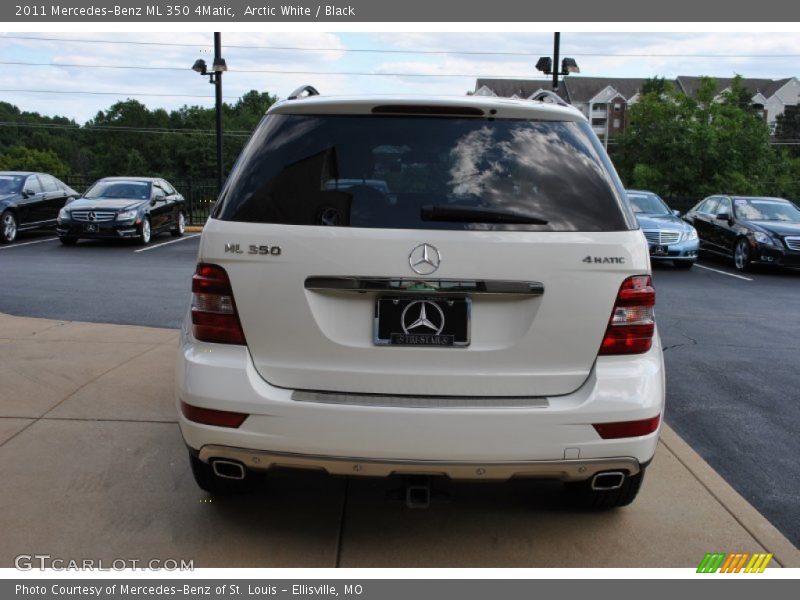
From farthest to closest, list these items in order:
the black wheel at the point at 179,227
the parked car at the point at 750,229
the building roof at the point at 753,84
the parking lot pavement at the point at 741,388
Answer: the building roof at the point at 753,84
the black wheel at the point at 179,227
the parked car at the point at 750,229
the parking lot pavement at the point at 741,388

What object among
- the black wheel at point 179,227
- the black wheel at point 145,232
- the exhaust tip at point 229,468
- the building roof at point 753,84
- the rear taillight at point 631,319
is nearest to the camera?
the rear taillight at point 631,319

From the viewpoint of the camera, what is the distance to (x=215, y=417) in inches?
124

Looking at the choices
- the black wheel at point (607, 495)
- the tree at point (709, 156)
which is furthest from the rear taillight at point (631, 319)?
the tree at point (709, 156)

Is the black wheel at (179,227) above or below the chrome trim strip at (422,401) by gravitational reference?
below

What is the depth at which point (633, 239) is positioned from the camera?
3.18 meters

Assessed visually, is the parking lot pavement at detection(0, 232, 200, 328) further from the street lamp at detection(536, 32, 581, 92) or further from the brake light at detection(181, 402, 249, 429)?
the street lamp at detection(536, 32, 581, 92)

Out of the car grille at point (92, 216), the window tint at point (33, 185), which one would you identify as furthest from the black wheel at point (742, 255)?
the window tint at point (33, 185)

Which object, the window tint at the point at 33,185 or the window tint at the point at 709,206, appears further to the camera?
the window tint at the point at 33,185

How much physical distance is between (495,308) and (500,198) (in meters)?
0.43

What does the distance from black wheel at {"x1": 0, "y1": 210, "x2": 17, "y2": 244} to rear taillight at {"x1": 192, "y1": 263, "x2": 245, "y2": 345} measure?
16.2 m

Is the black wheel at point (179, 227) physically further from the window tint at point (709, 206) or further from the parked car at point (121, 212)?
the window tint at point (709, 206)

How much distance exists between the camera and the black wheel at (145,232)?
1761cm

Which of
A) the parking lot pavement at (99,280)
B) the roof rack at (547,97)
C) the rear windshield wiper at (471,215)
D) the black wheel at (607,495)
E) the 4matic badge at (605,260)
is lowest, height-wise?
the parking lot pavement at (99,280)

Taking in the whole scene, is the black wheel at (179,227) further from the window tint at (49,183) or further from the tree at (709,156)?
the tree at (709,156)
